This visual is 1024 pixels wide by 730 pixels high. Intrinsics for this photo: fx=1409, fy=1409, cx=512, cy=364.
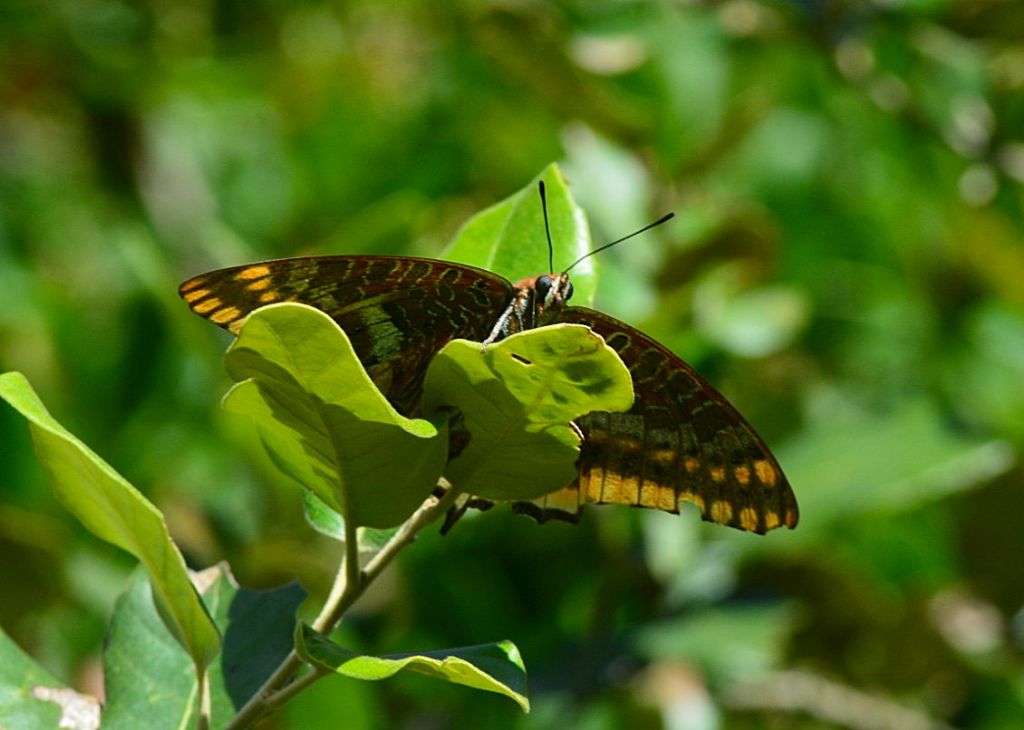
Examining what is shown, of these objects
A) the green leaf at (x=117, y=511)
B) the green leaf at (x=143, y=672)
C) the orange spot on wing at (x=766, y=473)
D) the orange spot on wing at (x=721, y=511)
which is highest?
the green leaf at (x=117, y=511)

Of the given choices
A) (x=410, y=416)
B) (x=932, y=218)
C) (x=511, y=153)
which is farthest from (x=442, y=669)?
(x=932, y=218)

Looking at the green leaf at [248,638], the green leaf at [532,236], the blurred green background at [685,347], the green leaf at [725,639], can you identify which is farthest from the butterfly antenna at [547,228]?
the green leaf at [725,639]

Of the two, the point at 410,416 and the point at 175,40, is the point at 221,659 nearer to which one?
the point at 410,416

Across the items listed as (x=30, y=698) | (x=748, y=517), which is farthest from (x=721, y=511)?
(x=30, y=698)

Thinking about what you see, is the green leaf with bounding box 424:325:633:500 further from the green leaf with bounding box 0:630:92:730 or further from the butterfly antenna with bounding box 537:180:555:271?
the green leaf with bounding box 0:630:92:730

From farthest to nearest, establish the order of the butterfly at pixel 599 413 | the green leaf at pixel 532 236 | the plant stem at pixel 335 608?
the green leaf at pixel 532 236 < the butterfly at pixel 599 413 < the plant stem at pixel 335 608

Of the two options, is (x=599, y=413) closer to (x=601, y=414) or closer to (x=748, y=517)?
(x=601, y=414)

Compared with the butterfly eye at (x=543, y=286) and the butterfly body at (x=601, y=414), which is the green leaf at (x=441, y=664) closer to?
the butterfly body at (x=601, y=414)
